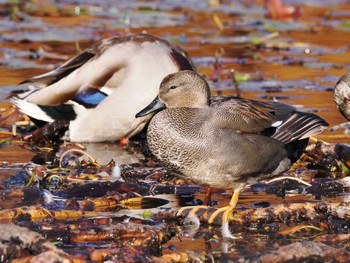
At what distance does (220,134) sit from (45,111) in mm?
2796

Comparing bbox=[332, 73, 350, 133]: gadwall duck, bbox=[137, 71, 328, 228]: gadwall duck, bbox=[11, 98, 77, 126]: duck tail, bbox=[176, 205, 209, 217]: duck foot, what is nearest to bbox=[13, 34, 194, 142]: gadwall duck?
bbox=[11, 98, 77, 126]: duck tail

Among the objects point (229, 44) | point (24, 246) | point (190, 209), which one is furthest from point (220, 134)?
point (229, 44)

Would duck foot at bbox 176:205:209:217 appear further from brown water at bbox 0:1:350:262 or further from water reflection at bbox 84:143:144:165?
water reflection at bbox 84:143:144:165

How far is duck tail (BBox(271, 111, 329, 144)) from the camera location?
20.7ft

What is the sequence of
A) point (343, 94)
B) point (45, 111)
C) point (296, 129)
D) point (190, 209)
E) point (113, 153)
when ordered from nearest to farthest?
point (190, 209) < point (296, 129) < point (343, 94) < point (113, 153) < point (45, 111)

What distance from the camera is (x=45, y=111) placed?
325 inches

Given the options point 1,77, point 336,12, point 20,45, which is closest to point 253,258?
point 1,77

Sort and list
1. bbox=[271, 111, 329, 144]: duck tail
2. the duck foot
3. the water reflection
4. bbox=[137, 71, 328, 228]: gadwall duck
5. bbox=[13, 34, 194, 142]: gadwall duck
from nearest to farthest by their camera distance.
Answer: the duck foot < bbox=[137, 71, 328, 228]: gadwall duck < bbox=[271, 111, 329, 144]: duck tail < the water reflection < bbox=[13, 34, 194, 142]: gadwall duck

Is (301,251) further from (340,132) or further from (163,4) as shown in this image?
(163,4)

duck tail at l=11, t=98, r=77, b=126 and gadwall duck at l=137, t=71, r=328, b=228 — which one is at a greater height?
gadwall duck at l=137, t=71, r=328, b=228

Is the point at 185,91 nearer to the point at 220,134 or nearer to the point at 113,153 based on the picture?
the point at 220,134

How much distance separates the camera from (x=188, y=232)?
5.44m

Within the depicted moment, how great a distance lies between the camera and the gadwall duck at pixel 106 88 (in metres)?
7.95

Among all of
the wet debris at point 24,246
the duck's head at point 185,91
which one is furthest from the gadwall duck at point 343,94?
the wet debris at point 24,246
